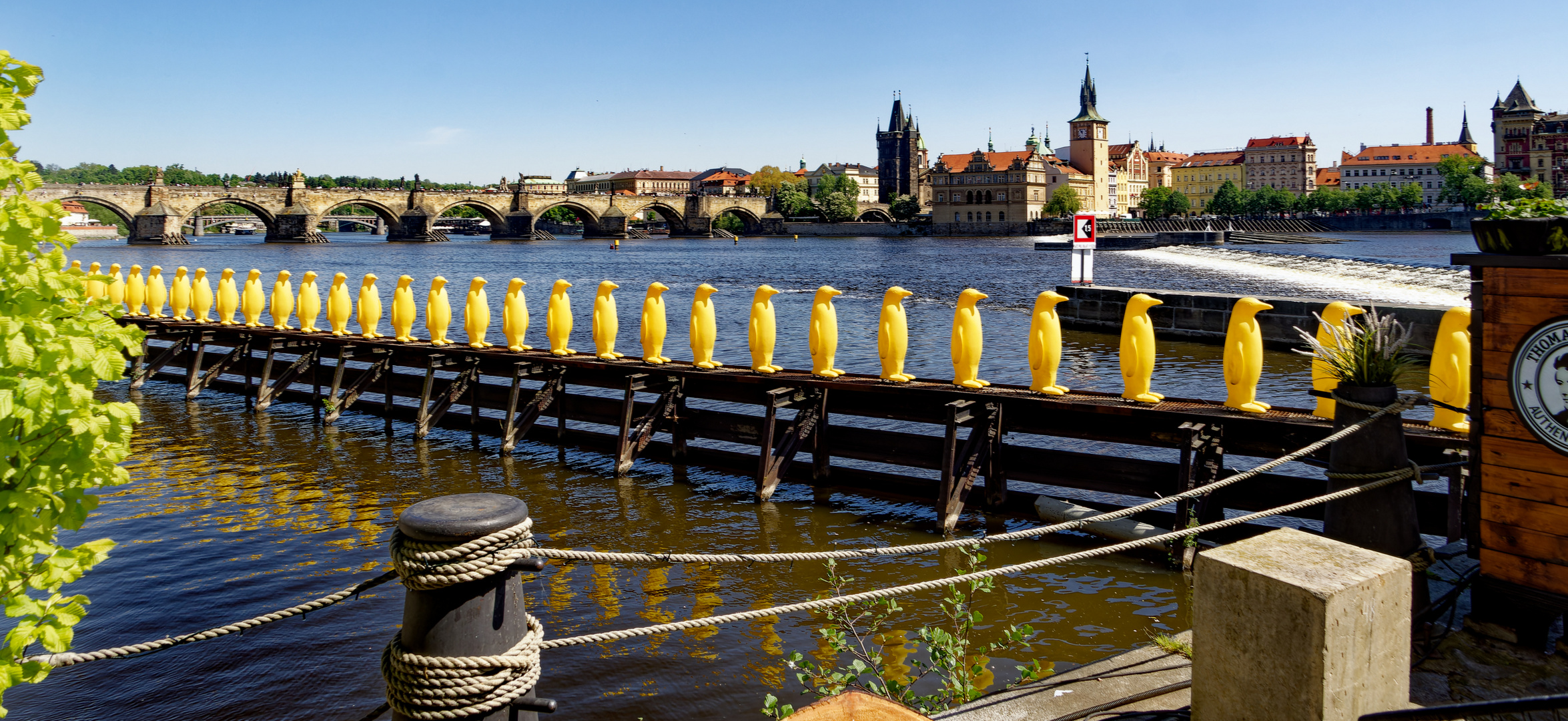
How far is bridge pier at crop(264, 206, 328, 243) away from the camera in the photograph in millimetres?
109000

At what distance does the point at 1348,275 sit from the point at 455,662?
50.5 meters

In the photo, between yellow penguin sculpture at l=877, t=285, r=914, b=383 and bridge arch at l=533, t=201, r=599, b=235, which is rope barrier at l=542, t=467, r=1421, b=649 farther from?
bridge arch at l=533, t=201, r=599, b=235

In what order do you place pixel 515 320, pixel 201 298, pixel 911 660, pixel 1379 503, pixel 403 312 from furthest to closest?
pixel 201 298
pixel 403 312
pixel 515 320
pixel 911 660
pixel 1379 503

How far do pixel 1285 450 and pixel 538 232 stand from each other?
135976 mm

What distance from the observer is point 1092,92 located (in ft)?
568

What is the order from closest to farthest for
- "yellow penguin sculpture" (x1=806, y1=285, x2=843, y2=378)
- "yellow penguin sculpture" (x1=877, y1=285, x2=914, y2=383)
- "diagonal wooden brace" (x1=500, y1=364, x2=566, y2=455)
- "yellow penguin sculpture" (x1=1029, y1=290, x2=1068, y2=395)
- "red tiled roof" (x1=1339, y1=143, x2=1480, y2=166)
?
"yellow penguin sculpture" (x1=1029, y1=290, x2=1068, y2=395) < "yellow penguin sculpture" (x1=877, y1=285, x2=914, y2=383) < "yellow penguin sculpture" (x1=806, y1=285, x2=843, y2=378) < "diagonal wooden brace" (x1=500, y1=364, x2=566, y2=455) < "red tiled roof" (x1=1339, y1=143, x2=1480, y2=166)

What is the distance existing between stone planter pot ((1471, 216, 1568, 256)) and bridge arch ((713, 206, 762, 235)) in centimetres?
14906

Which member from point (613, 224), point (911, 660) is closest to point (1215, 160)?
point (613, 224)

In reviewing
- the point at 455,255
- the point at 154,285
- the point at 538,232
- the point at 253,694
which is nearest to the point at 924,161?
the point at 538,232

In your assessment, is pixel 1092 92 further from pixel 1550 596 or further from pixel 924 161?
pixel 1550 596

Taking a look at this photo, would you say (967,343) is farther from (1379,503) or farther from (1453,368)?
(1379,503)

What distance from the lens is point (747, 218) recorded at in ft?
527

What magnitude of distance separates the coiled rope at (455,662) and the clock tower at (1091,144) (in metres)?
176

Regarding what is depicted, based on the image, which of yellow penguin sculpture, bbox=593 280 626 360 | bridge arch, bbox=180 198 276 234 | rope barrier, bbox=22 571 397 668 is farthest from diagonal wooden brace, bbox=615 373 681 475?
bridge arch, bbox=180 198 276 234
